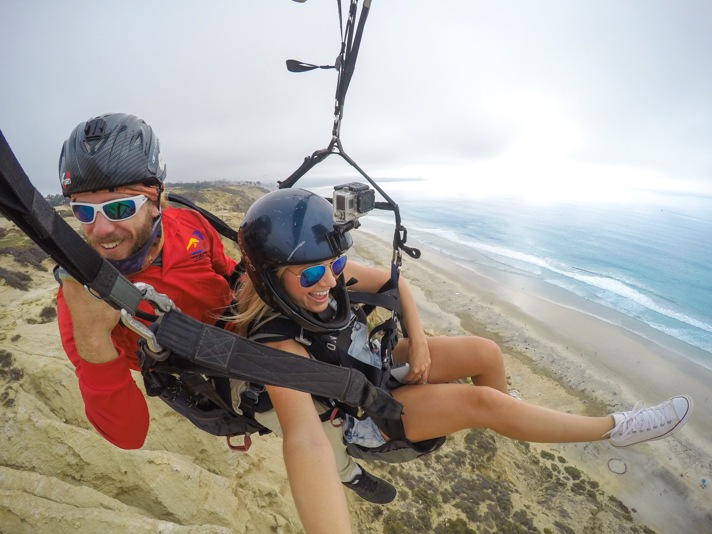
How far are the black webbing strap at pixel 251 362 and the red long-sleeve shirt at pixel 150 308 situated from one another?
2.21 ft

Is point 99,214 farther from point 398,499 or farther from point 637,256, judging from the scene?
point 637,256

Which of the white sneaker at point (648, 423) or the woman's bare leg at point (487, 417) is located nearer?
the woman's bare leg at point (487, 417)

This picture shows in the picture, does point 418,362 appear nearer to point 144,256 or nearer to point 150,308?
point 150,308

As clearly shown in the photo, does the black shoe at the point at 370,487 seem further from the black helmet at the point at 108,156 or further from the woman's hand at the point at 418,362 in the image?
the black helmet at the point at 108,156

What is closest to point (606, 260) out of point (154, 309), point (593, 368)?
point (593, 368)

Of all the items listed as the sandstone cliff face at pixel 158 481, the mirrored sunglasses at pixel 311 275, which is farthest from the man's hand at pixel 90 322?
the sandstone cliff face at pixel 158 481

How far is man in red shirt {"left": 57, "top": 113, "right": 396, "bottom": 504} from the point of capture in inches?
67.1

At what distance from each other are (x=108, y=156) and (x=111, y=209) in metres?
0.33

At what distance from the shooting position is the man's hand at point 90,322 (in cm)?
154

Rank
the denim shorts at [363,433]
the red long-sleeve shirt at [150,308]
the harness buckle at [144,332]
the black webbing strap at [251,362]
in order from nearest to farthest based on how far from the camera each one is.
Answer: the harness buckle at [144,332] < the black webbing strap at [251,362] < the red long-sleeve shirt at [150,308] < the denim shorts at [363,433]

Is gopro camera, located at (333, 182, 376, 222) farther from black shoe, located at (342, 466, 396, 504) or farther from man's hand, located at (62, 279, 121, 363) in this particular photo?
black shoe, located at (342, 466, 396, 504)

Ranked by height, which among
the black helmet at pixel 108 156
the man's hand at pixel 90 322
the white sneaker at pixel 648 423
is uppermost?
the black helmet at pixel 108 156

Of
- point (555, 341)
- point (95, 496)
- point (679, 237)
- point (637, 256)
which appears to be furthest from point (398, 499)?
point (679, 237)

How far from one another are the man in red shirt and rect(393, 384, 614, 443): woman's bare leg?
156 centimetres
